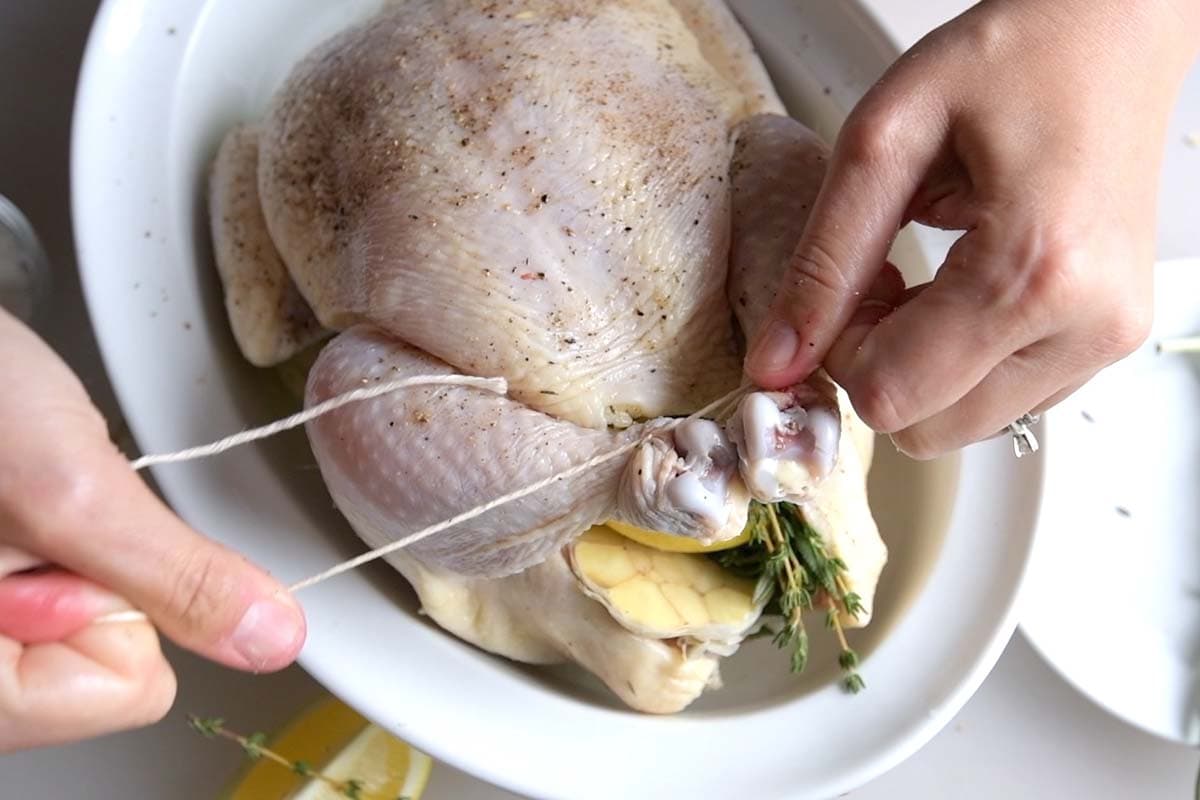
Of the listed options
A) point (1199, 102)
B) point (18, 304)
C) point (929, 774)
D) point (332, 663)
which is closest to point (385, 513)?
point (332, 663)

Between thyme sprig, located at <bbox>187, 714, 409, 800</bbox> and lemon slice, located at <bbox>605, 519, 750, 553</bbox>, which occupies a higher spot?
lemon slice, located at <bbox>605, 519, 750, 553</bbox>

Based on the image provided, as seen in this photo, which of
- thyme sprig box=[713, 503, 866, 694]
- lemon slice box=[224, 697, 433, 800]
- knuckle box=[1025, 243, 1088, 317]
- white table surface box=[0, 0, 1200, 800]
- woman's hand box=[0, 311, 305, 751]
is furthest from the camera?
white table surface box=[0, 0, 1200, 800]

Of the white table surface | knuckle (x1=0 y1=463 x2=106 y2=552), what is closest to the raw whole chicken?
knuckle (x1=0 y1=463 x2=106 y2=552)

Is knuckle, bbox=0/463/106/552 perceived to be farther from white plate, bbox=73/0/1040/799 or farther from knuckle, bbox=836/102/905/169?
knuckle, bbox=836/102/905/169

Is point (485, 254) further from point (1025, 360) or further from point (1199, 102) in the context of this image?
point (1199, 102)

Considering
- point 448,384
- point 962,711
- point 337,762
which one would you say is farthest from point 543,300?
point 962,711

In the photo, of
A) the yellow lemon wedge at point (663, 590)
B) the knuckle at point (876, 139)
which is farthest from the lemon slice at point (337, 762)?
the knuckle at point (876, 139)

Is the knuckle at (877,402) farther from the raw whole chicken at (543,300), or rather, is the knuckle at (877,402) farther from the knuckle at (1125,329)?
the knuckle at (1125,329)

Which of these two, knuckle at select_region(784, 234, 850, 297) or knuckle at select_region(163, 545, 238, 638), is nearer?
knuckle at select_region(163, 545, 238, 638)
